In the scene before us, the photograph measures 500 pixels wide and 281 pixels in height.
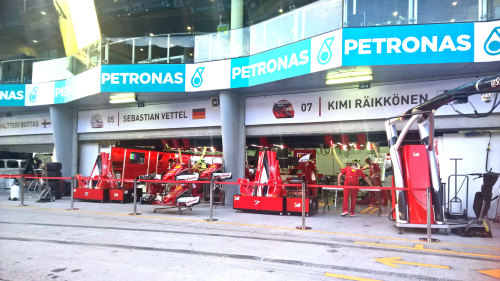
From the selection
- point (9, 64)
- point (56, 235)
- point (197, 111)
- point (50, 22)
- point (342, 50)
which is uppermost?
point (50, 22)

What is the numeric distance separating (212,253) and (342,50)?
21.0 ft

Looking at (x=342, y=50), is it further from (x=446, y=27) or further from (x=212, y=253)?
(x=212, y=253)

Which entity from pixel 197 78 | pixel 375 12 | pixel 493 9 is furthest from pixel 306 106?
pixel 493 9

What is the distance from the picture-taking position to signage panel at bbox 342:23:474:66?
29.3ft

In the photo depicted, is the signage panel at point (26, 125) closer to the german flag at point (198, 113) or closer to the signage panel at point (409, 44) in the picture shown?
the german flag at point (198, 113)

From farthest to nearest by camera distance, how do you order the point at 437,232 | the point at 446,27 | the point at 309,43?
the point at 309,43 < the point at 446,27 < the point at 437,232

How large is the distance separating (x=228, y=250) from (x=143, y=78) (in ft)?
30.7

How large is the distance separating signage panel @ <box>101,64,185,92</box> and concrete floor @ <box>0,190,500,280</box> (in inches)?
221

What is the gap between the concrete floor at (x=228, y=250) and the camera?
4.86 metres

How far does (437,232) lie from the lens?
25.9 ft

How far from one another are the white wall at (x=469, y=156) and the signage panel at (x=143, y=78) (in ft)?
29.7

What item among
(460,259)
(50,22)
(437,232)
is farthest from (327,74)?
(50,22)

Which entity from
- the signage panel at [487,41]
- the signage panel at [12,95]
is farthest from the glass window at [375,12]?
the signage panel at [12,95]

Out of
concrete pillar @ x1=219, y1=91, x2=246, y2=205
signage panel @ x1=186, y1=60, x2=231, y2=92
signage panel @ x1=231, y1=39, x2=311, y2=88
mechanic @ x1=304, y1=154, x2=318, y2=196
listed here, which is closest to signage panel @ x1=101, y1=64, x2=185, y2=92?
signage panel @ x1=186, y1=60, x2=231, y2=92
